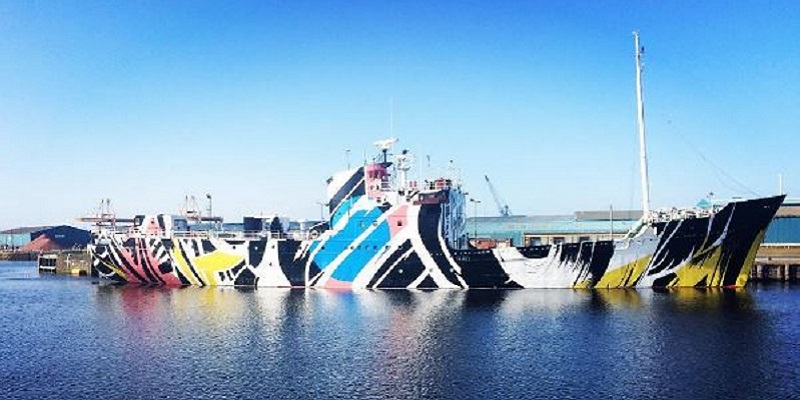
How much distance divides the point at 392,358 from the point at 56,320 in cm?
2111

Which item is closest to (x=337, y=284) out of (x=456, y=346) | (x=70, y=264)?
(x=456, y=346)

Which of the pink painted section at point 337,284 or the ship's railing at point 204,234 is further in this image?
the ship's railing at point 204,234

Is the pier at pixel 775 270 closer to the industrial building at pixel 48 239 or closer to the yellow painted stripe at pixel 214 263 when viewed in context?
the yellow painted stripe at pixel 214 263

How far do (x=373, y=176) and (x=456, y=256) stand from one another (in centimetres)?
814

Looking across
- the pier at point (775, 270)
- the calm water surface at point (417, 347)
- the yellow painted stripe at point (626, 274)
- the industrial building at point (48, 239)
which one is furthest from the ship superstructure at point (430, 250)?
the industrial building at point (48, 239)

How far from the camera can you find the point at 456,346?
26281mm

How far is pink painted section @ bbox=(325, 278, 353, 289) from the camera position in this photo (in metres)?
46.5

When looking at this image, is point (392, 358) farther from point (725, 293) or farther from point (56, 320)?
point (725, 293)

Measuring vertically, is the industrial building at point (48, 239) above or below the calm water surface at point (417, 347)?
above

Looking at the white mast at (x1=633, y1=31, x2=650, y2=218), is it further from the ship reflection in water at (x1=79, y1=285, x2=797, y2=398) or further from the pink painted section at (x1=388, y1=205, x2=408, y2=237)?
the pink painted section at (x1=388, y1=205, x2=408, y2=237)

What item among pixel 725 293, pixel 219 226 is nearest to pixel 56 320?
pixel 725 293

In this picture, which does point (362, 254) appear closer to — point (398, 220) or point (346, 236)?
point (346, 236)

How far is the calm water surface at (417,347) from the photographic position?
2066 centimetres

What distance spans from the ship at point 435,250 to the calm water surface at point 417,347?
2.12 meters
